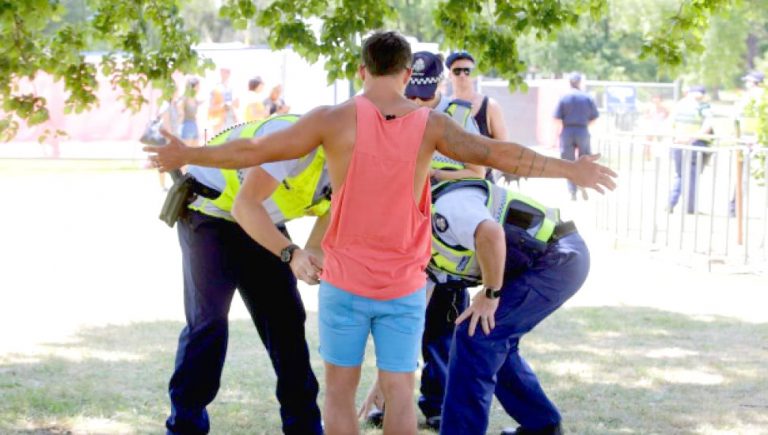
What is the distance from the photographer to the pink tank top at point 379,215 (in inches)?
161

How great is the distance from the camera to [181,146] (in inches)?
156

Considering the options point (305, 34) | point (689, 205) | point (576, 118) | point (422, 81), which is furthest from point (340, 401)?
point (576, 118)

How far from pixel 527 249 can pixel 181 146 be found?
166 centimetres

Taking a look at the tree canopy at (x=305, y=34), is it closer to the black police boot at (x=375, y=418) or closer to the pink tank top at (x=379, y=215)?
the black police boot at (x=375, y=418)

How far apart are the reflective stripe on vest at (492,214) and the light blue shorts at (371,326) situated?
0.46m

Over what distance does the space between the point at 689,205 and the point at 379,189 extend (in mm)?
10188

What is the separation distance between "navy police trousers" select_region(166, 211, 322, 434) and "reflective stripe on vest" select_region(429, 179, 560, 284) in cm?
76

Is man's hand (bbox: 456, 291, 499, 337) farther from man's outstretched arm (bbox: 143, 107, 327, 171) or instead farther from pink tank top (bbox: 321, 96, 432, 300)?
man's outstretched arm (bbox: 143, 107, 327, 171)

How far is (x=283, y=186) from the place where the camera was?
491 cm

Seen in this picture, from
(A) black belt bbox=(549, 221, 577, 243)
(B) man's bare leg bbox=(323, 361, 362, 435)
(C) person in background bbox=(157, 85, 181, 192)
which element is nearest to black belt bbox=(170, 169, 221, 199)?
(B) man's bare leg bbox=(323, 361, 362, 435)

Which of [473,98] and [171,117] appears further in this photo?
[171,117]

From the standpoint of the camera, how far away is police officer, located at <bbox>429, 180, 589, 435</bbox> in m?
4.81

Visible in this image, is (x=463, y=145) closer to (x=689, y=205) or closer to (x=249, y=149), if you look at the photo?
(x=249, y=149)

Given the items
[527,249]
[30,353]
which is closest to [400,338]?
[527,249]
